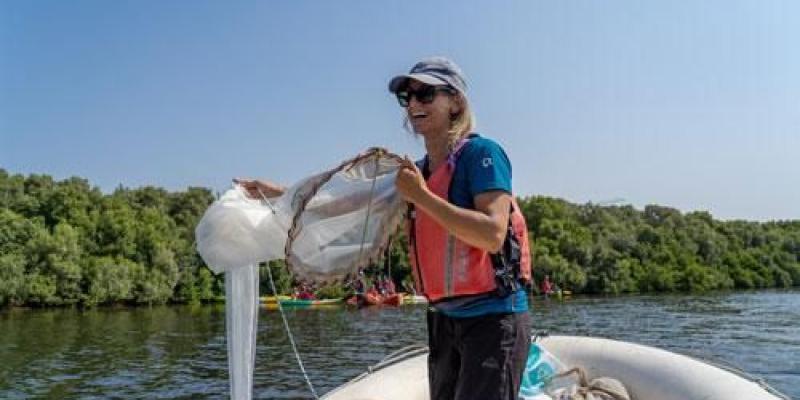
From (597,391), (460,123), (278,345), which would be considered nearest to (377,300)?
(278,345)

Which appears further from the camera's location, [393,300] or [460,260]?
[393,300]

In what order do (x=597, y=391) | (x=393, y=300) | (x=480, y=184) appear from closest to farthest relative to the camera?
(x=480, y=184) < (x=597, y=391) < (x=393, y=300)

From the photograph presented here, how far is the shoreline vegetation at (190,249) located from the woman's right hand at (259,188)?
113ft

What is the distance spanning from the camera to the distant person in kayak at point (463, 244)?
7.25ft

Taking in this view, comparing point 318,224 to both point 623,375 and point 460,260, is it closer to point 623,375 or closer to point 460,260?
point 460,260

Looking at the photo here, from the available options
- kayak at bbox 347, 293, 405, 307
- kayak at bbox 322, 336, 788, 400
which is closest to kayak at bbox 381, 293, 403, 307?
kayak at bbox 347, 293, 405, 307

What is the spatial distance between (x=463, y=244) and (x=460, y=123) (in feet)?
1.38

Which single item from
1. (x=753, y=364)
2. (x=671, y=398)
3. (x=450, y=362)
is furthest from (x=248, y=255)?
(x=753, y=364)

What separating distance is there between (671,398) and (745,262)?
66892mm

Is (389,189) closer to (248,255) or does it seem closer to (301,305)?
(248,255)

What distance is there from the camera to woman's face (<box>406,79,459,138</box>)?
2.44 metres

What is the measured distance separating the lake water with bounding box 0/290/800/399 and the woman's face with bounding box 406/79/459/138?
438 centimetres

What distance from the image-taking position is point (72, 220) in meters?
54.5

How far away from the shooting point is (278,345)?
21.4 meters
